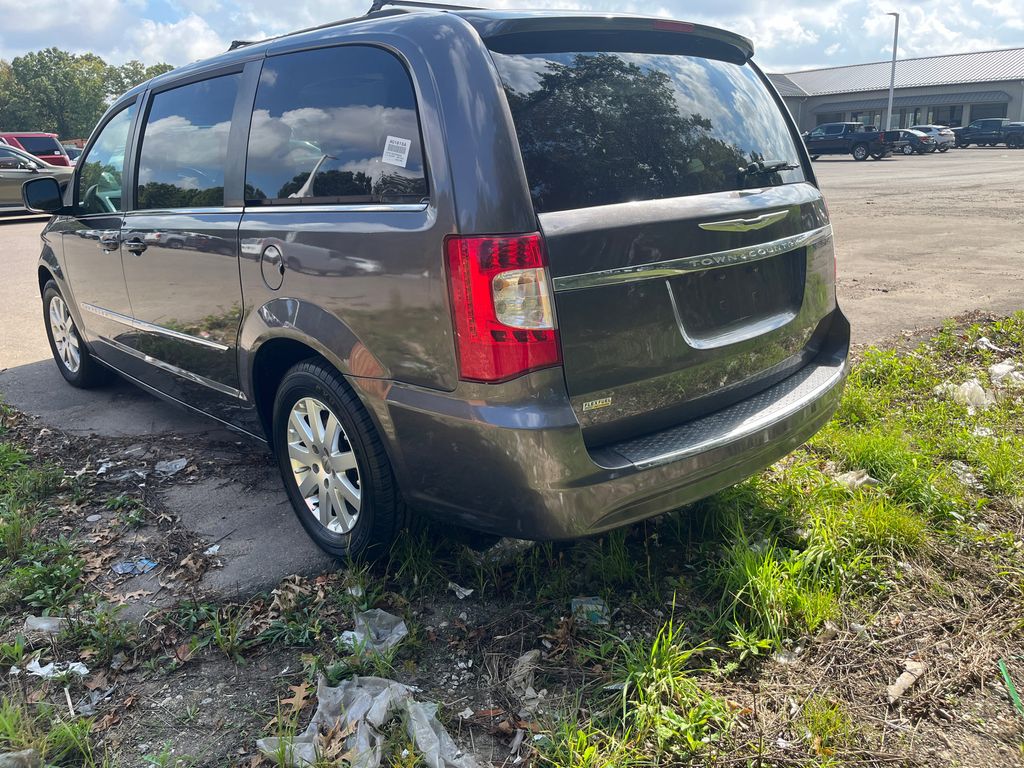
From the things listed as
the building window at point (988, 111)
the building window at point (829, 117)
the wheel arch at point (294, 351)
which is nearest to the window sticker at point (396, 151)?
the wheel arch at point (294, 351)

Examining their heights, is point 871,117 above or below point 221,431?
below

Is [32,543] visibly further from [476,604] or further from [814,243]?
[814,243]

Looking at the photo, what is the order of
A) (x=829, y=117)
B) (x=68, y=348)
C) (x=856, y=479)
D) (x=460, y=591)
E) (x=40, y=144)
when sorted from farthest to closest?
(x=829, y=117)
(x=40, y=144)
(x=68, y=348)
(x=856, y=479)
(x=460, y=591)

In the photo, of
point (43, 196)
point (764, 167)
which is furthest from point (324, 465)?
point (43, 196)

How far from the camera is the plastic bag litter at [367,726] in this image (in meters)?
2.26

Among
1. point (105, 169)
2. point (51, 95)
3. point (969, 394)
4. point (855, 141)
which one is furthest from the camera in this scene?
point (51, 95)

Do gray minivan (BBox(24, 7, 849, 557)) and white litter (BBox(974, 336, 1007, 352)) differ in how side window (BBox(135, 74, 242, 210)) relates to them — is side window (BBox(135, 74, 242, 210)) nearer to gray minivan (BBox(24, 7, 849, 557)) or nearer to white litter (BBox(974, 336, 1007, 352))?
gray minivan (BBox(24, 7, 849, 557))

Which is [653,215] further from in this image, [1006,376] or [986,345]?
[986,345]

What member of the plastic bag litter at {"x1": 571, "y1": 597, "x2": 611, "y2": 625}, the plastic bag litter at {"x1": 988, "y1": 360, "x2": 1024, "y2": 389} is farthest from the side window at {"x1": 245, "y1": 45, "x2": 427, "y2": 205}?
the plastic bag litter at {"x1": 988, "y1": 360, "x2": 1024, "y2": 389}

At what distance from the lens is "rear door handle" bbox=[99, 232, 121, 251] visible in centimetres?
439

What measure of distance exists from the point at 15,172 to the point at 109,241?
1718cm

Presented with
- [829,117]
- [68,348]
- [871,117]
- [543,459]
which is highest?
[543,459]

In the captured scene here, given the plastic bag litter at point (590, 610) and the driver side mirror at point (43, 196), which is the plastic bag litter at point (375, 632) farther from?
the driver side mirror at point (43, 196)

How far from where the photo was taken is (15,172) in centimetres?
1861
